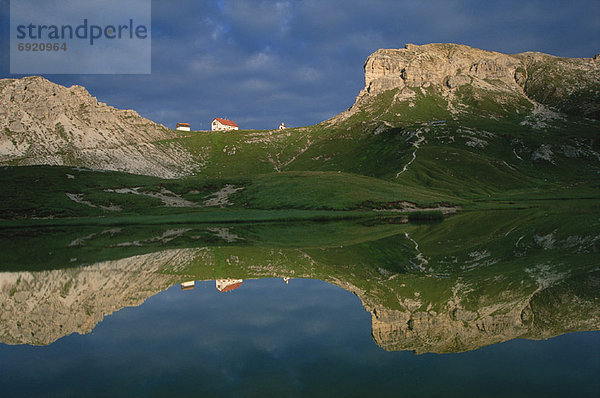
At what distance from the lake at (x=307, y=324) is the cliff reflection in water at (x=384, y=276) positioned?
15 centimetres

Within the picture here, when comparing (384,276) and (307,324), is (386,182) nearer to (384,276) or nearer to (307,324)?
(384,276)

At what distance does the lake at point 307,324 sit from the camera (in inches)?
470

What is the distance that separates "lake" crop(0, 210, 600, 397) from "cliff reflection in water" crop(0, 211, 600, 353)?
0.15m

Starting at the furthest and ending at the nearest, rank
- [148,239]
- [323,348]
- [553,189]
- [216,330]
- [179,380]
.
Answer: [553,189]
[148,239]
[216,330]
[323,348]
[179,380]

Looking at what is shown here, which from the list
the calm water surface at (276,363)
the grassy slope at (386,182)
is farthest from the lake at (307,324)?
the grassy slope at (386,182)

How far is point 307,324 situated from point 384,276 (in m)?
12.1

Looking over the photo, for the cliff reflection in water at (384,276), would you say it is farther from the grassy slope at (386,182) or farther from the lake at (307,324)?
the grassy slope at (386,182)

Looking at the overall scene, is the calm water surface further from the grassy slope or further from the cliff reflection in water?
the grassy slope

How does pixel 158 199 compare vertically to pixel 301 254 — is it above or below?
above

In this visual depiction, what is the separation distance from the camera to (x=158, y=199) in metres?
105

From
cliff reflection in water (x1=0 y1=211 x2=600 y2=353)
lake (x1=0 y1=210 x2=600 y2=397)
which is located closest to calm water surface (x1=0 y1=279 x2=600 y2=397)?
lake (x1=0 y1=210 x2=600 y2=397)

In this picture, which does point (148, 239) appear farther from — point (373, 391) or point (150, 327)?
point (373, 391)

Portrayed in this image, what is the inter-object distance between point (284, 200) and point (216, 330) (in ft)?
273

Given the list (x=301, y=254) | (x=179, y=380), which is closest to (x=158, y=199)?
(x=301, y=254)
